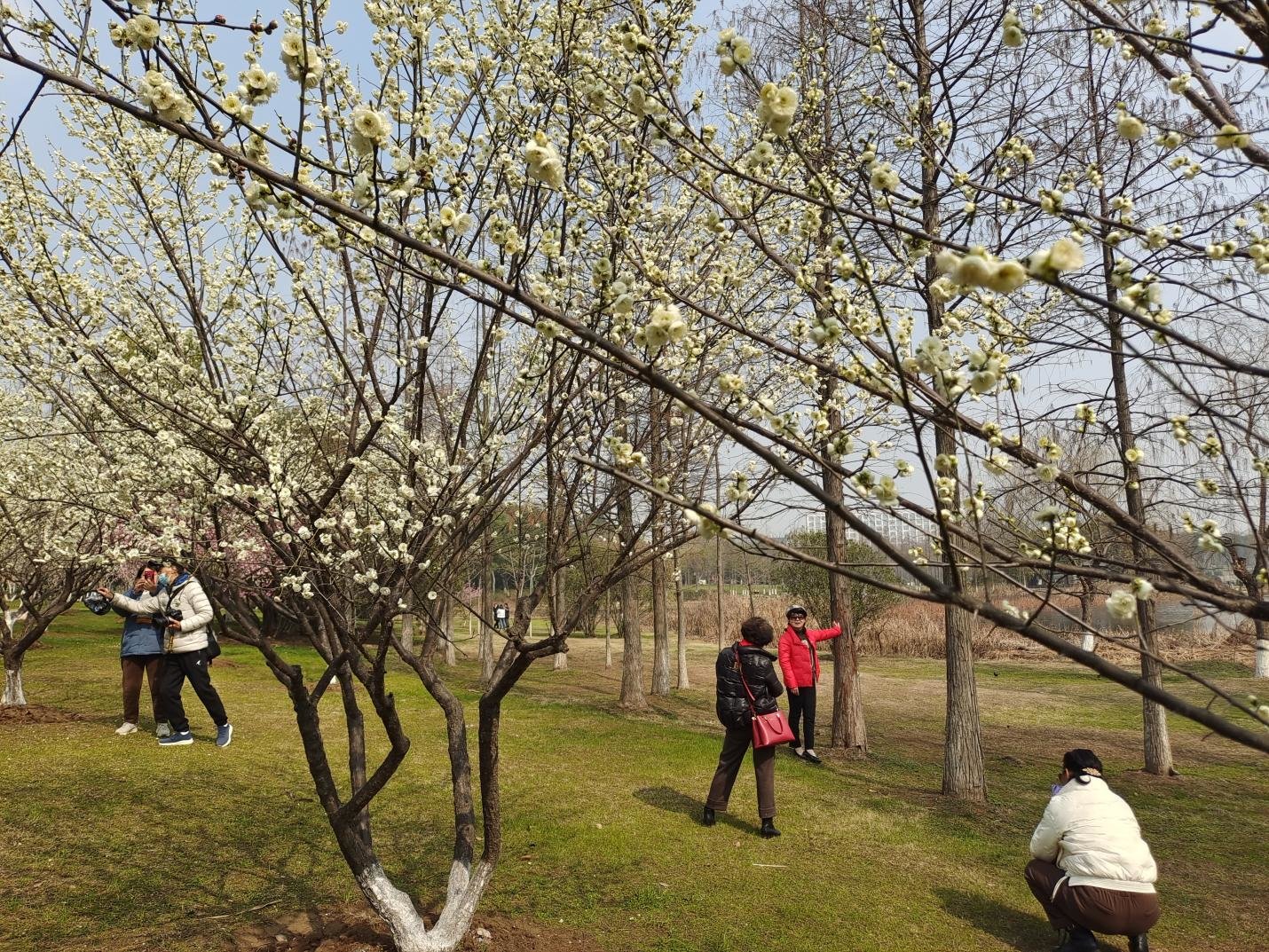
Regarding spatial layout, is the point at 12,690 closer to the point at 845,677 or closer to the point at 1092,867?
the point at 845,677

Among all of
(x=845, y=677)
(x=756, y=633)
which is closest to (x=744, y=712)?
(x=756, y=633)

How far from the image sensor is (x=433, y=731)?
837 cm

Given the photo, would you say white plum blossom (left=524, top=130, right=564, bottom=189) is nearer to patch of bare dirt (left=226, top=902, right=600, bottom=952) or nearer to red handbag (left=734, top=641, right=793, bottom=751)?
patch of bare dirt (left=226, top=902, right=600, bottom=952)

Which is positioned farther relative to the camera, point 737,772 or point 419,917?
point 737,772

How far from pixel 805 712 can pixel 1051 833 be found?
4.23m

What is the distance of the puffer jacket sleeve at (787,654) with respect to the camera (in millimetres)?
8414

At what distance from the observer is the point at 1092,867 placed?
388cm

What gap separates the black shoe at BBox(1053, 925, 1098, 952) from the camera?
12.8 ft

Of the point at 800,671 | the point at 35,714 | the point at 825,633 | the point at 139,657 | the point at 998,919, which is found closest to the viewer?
the point at 998,919

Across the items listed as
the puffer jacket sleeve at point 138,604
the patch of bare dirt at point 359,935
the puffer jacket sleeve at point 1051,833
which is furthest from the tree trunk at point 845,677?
the puffer jacket sleeve at point 138,604

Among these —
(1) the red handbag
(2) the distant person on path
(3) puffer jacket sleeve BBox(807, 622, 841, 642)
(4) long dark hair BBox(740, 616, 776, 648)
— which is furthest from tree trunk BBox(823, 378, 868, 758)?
(2) the distant person on path

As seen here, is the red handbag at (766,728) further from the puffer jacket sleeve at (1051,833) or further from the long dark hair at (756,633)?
the puffer jacket sleeve at (1051,833)

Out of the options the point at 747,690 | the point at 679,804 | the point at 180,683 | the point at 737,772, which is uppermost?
the point at 747,690

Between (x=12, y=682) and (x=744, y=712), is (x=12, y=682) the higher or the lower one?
the lower one
